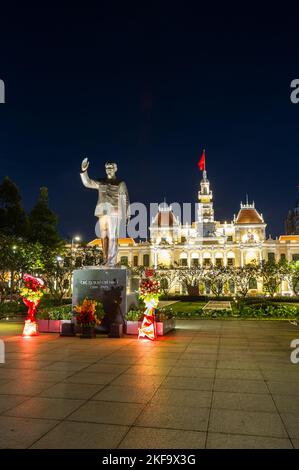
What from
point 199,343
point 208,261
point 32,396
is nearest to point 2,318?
point 199,343

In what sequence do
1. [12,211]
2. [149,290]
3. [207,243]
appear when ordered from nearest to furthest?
[149,290]
[12,211]
[207,243]

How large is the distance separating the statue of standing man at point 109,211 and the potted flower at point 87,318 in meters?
1.91

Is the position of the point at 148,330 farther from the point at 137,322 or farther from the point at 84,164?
the point at 84,164

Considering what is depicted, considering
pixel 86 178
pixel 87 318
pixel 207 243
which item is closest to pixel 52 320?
pixel 87 318

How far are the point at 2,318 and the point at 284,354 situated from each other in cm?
1694

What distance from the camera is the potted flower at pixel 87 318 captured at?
510 inches

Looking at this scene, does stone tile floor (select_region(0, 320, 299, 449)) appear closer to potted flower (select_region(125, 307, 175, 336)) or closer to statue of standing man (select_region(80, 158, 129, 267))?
potted flower (select_region(125, 307, 175, 336))

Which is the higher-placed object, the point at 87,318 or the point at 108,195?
the point at 108,195

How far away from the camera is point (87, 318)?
13.0 m

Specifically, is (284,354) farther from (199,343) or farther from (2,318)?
(2,318)

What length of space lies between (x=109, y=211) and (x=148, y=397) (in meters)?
9.03

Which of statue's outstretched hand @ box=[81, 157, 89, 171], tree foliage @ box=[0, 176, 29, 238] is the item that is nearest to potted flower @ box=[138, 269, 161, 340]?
statue's outstretched hand @ box=[81, 157, 89, 171]

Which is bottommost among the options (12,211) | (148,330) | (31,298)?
(148,330)
